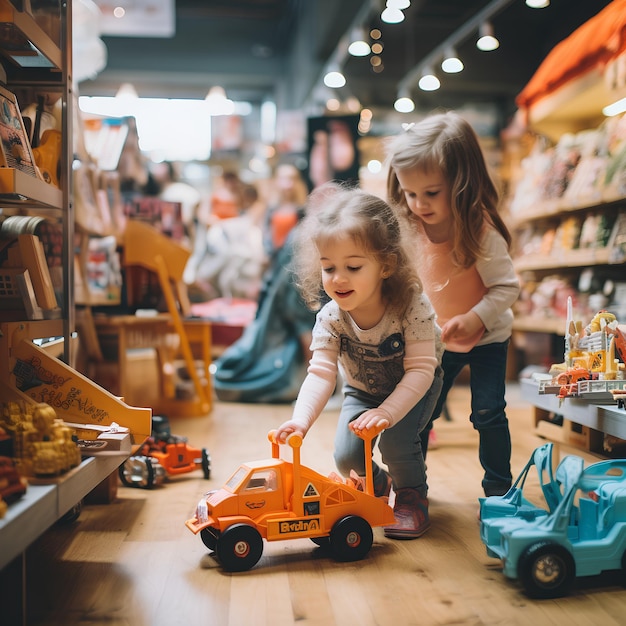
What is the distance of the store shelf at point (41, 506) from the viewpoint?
1054 mm

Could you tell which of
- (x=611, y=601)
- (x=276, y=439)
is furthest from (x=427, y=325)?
(x=611, y=601)

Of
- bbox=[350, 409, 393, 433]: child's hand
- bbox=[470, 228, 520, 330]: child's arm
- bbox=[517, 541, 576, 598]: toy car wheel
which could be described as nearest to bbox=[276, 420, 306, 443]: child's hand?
bbox=[350, 409, 393, 433]: child's hand

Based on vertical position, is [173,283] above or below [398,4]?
below

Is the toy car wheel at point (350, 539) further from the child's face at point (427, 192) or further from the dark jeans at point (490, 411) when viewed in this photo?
the child's face at point (427, 192)

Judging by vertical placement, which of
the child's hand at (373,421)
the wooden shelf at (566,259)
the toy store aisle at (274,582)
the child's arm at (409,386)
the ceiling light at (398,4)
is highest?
the ceiling light at (398,4)

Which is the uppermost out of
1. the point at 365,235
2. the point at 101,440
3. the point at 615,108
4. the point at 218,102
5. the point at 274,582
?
the point at 218,102

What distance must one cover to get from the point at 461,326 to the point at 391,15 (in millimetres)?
3707

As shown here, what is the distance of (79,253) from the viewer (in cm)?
282

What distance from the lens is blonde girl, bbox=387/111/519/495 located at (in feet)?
6.24

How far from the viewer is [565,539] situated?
129 centimetres

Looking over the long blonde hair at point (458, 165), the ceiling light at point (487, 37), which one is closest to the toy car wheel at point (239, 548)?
the long blonde hair at point (458, 165)

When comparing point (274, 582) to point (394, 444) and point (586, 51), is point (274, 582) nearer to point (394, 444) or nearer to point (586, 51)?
point (394, 444)

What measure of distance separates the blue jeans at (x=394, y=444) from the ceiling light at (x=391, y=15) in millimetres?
3682

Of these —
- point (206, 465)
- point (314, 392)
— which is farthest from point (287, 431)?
point (206, 465)
